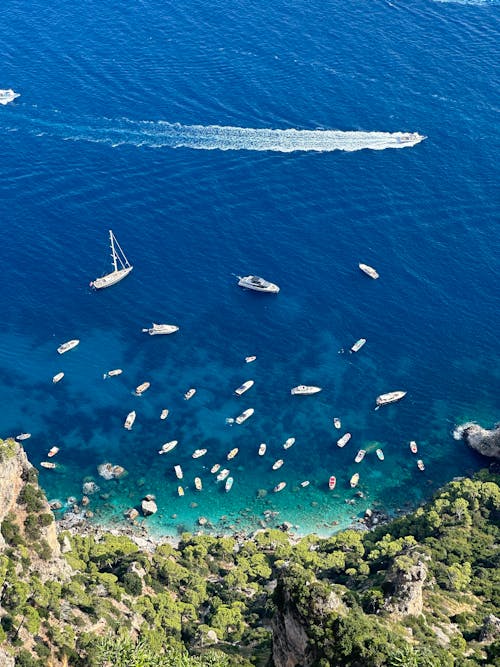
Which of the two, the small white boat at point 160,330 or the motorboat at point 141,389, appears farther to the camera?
the small white boat at point 160,330

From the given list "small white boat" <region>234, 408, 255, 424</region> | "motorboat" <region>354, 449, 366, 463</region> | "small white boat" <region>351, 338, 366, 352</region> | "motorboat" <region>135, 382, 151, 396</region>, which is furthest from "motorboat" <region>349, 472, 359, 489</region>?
"motorboat" <region>135, 382, 151, 396</region>

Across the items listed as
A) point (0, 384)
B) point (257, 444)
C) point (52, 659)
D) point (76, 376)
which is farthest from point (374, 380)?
point (52, 659)

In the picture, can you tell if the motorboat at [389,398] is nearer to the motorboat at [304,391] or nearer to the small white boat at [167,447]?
the motorboat at [304,391]

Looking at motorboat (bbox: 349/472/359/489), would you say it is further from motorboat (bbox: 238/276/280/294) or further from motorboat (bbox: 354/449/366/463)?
motorboat (bbox: 238/276/280/294)

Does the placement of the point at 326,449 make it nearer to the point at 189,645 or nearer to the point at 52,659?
the point at 189,645

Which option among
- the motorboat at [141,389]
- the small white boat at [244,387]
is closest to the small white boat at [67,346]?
the motorboat at [141,389]

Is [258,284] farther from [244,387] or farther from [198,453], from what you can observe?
[198,453]

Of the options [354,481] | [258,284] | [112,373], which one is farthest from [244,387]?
[354,481]
